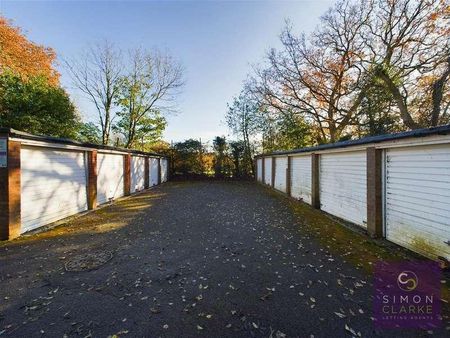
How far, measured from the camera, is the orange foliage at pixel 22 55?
13.7m

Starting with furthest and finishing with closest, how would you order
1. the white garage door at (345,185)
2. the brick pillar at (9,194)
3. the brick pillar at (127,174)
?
the brick pillar at (127,174), the white garage door at (345,185), the brick pillar at (9,194)

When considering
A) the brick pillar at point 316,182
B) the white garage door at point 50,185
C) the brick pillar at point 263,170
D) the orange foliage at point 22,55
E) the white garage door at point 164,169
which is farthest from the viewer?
the white garage door at point 164,169

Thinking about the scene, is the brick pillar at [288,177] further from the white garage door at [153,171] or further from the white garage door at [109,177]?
the white garage door at [153,171]

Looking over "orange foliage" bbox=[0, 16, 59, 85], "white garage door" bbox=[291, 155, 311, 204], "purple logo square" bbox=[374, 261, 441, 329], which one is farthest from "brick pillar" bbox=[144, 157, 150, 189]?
"purple logo square" bbox=[374, 261, 441, 329]

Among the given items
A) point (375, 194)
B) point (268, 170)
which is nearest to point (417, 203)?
point (375, 194)

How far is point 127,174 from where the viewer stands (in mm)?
13164

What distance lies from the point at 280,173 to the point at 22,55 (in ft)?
63.0

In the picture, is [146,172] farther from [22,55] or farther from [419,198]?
[419,198]

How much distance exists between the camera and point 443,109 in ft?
38.2

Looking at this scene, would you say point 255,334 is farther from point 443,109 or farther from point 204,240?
point 443,109

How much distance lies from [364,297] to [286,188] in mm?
10140

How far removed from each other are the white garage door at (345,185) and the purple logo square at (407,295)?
2.34 metres

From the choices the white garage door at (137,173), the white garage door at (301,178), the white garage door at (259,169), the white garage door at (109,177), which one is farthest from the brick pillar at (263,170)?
the white garage door at (109,177)

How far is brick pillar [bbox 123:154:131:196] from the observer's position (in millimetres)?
12897
